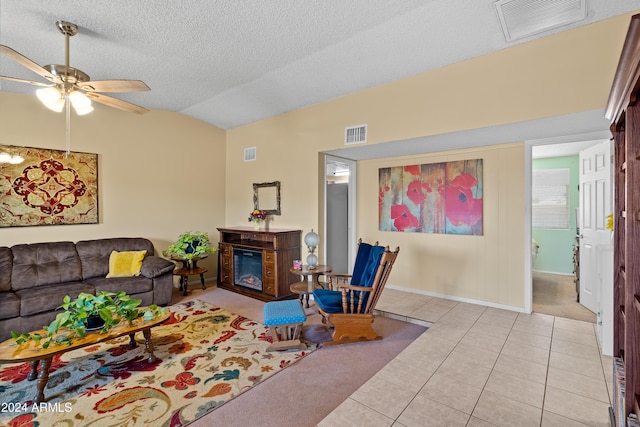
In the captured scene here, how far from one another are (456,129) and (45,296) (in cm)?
493

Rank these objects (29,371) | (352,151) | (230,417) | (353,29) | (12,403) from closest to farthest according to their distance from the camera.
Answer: (230,417)
(12,403)
(29,371)
(353,29)
(352,151)

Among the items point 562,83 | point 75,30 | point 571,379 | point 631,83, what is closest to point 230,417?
point 571,379

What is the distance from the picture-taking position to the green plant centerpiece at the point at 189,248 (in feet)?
16.3

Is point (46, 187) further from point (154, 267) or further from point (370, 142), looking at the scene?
point (370, 142)

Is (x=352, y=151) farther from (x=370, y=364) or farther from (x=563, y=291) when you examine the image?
(x=563, y=291)

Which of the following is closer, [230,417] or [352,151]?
[230,417]

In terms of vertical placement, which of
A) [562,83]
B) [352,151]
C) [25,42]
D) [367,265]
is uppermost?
Result: [25,42]

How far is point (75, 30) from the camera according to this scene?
112 inches

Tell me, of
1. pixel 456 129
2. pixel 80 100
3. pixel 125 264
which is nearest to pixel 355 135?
pixel 456 129

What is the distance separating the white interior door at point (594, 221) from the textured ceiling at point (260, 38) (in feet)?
5.98

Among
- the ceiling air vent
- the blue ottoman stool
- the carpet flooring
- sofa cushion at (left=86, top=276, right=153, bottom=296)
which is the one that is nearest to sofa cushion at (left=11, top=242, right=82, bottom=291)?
sofa cushion at (left=86, top=276, right=153, bottom=296)

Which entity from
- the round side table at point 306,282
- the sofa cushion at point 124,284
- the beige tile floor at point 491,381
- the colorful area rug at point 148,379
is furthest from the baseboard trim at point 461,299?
the sofa cushion at point 124,284

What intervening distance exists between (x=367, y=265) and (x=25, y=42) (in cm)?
410

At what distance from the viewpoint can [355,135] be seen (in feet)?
13.9
